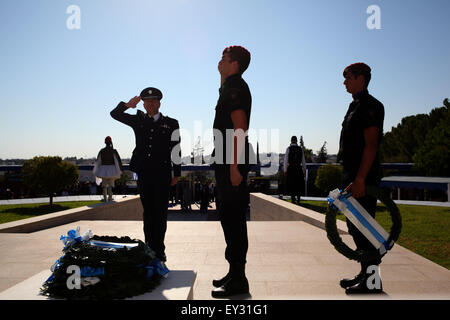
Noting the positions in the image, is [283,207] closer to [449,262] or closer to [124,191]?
[449,262]

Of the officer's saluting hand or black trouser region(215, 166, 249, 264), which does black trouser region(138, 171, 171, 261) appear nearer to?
the officer's saluting hand

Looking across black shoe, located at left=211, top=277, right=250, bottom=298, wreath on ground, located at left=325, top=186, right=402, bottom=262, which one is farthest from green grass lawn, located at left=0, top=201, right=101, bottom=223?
wreath on ground, located at left=325, top=186, right=402, bottom=262

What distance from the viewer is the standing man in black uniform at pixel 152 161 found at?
424cm

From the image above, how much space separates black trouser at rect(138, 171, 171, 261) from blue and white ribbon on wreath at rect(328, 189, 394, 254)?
1.97 meters

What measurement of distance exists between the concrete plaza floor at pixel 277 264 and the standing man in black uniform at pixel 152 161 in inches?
26.7

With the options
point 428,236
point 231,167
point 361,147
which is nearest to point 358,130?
point 361,147

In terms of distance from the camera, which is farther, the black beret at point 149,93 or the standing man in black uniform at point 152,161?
the black beret at point 149,93

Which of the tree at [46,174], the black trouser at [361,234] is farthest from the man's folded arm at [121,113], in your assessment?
the tree at [46,174]

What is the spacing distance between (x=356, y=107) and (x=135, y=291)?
8.34 ft

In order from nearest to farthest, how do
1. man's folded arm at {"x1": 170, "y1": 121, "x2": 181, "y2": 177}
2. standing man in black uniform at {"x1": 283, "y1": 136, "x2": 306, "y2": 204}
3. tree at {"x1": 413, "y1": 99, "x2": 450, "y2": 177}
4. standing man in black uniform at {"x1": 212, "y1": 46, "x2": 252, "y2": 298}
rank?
standing man in black uniform at {"x1": 212, "y1": 46, "x2": 252, "y2": 298} < man's folded arm at {"x1": 170, "y1": 121, "x2": 181, "y2": 177} < standing man in black uniform at {"x1": 283, "y1": 136, "x2": 306, "y2": 204} < tree at {"x1": 413, "y1": 99, "x2": 450, "y2": 177}

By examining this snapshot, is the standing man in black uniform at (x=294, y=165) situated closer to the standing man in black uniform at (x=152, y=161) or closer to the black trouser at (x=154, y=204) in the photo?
the standing man in black uniform at (x=152, y=161)

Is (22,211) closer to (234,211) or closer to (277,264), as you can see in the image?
(277,264)

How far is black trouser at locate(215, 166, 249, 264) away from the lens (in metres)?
3.32

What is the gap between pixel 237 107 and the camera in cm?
327
